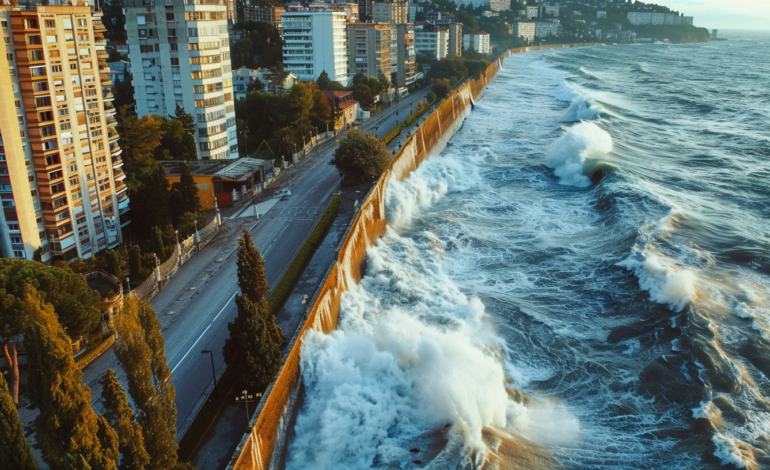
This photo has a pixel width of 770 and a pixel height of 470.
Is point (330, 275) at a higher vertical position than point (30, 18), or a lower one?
lower

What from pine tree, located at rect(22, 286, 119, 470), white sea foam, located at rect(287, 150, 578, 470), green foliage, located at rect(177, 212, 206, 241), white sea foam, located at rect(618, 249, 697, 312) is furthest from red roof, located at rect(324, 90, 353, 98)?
pine tree, located at rect(22, 286, 119, 470)

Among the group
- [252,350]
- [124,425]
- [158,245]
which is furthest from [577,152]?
[124,425]

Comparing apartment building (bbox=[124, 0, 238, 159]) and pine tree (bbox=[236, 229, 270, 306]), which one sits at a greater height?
apartment building (bbox=[124, 0, 238, 159])

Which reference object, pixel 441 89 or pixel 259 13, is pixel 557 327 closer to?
pixel 441 89

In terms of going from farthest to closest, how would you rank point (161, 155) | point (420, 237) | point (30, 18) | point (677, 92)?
point (677, 92), point (161, 155), point (420, 237), point (30, 18)

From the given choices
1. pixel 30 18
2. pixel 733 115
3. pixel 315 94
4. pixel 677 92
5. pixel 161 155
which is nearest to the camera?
pixel 30 18

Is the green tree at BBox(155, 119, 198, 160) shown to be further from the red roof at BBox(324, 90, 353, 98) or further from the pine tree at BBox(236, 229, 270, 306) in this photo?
the pine tree at BBox(236, 229, 270, 306)

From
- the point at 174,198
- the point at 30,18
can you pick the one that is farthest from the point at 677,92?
the point at 30,18

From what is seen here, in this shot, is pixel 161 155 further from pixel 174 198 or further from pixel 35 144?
pixel 35 144
